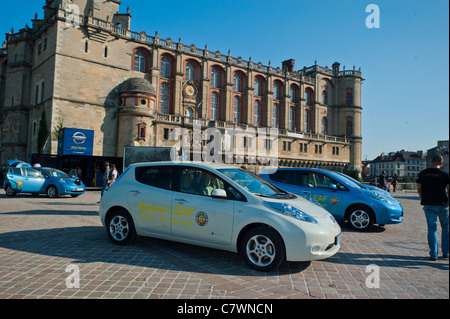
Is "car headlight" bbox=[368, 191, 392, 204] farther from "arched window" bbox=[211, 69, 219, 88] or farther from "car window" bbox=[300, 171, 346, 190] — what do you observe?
"arched window" bbox=[211, 69, 219, 88]

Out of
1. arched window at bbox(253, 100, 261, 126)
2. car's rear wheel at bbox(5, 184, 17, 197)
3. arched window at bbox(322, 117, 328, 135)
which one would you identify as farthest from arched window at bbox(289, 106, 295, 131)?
car's rear wheel at bbox(5, 184, 17, 197)

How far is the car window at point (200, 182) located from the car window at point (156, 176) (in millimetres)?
276

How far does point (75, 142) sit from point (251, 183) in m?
29.9

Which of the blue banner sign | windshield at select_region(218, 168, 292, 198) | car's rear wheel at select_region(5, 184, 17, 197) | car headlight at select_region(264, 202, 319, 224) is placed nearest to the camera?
car headlight at select_region(264, 202, 319, 224)

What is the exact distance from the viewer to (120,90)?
119ft

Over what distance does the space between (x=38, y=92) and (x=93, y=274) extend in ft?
129

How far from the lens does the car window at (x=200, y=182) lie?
550cm

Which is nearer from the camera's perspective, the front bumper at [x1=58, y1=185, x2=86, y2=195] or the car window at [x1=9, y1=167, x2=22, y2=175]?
the front bumper at [x1=58, y1=185, x2=86, y2=195]

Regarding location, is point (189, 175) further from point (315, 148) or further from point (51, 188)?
Answer: point (315, 148)

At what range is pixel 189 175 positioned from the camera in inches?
227

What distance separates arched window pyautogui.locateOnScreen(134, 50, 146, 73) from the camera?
38.8 metres

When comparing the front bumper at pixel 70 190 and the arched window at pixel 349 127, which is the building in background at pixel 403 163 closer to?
the arched window at pixel 349 127

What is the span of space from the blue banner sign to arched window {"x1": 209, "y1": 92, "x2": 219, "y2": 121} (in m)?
18.0

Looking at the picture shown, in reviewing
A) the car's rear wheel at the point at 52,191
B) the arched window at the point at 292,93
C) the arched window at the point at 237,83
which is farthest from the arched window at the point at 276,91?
the car's rear wheel at the point at 52,191
